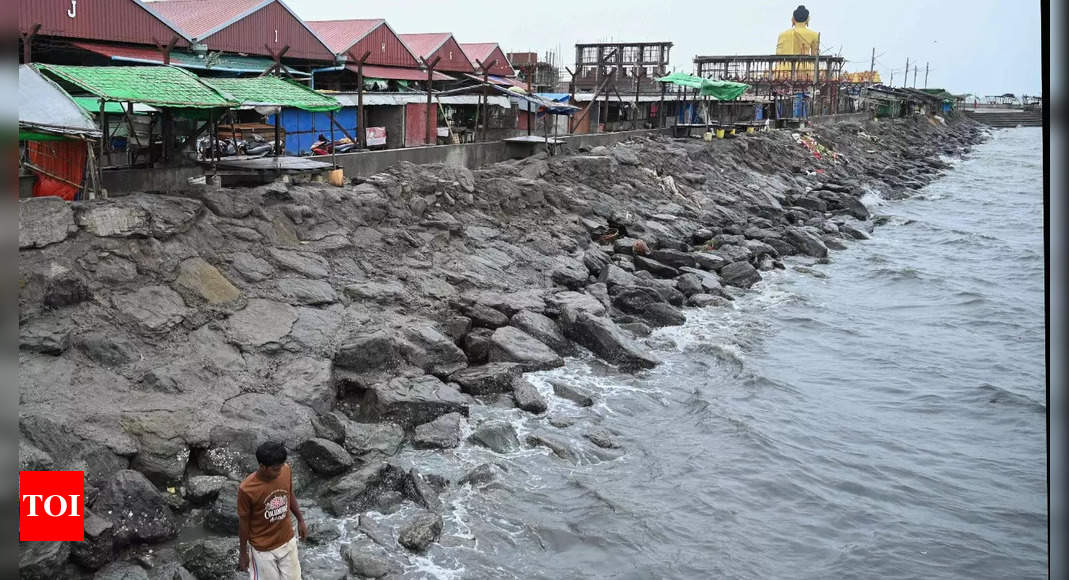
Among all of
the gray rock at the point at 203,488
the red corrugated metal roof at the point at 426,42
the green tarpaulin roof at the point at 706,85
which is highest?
the red corrugated metal roof at the point at 426,42

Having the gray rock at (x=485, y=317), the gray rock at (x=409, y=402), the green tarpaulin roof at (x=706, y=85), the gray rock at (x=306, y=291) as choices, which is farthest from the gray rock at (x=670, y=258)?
the green tarpaulin roof at (x=706, y=85)

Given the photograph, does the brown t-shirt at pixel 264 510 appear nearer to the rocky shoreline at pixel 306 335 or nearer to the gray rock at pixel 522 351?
the rocky shoreline at pixel 306 335

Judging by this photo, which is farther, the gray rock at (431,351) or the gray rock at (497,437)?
the gray rock at (431,351)

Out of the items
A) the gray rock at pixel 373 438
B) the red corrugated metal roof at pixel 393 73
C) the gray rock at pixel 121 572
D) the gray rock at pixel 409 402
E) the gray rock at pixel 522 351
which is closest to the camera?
the gray rock at pixel 121 572

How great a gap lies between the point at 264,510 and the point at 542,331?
8.67 m

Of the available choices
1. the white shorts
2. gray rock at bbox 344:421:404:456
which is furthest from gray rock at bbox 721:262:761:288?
the white shorts

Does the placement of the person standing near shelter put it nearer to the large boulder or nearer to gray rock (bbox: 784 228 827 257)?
the large boulder

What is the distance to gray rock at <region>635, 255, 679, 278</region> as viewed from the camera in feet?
70.5

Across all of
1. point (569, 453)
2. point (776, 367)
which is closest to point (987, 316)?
point (776, 367)

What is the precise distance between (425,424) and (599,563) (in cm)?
360

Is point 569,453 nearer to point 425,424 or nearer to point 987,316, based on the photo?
point 425,424

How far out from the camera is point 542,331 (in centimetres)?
1536

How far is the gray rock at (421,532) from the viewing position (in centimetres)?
897

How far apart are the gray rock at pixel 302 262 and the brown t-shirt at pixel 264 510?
7.85 meters
